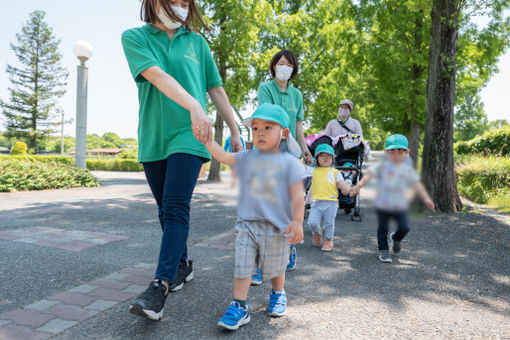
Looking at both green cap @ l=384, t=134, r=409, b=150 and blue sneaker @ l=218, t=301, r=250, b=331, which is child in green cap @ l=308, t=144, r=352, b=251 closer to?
blue sneaker @ l=218, t=301, r=250, b=331

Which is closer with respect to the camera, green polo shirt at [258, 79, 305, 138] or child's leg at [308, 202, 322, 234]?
green polo shirt at [258, 79, 305, 138]

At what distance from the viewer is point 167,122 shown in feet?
7.45

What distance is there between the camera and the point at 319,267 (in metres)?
3.62

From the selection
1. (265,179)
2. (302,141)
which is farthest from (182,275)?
(265,179)

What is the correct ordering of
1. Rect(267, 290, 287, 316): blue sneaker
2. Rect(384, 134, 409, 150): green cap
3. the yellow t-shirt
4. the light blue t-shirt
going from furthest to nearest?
the yellow t-shirt
Rect(267, 290, 287, 316): blue sneaker
the light blue t-shirt
Rect(384, 134, 409, 150): green cap

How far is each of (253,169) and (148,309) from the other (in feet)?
4.37

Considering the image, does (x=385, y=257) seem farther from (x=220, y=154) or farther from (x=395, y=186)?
(x=395, y=186)

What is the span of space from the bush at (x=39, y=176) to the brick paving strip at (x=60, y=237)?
6.09m

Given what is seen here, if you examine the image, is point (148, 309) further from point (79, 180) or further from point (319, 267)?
point (79, 180)

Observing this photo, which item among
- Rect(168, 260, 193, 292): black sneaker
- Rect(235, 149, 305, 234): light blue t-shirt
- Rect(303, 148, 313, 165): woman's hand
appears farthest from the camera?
Rect(303, 148, 313, 165): woman's hand

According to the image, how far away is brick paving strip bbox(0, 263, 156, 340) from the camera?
2.13 m

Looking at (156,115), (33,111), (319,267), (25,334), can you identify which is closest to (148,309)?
(25,334)

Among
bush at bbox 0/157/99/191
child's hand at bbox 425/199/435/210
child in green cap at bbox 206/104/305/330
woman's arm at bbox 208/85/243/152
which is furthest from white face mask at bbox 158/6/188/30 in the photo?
bush at bbox 0/157/99/191

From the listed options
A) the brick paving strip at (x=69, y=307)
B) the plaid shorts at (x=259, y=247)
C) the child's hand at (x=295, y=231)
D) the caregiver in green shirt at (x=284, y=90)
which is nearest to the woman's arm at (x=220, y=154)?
the child's hand at (x=295, y=231)
